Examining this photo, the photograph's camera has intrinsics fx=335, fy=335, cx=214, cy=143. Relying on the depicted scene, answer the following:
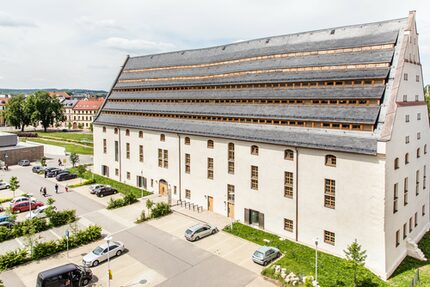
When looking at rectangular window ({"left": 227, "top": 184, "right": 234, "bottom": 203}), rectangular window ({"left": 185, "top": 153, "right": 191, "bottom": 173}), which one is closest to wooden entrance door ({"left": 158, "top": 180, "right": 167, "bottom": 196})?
rectangular window ({"left": 185, "top": 153, "right": 191, "bottom": 173})

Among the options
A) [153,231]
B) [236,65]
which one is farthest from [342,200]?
[236,65]

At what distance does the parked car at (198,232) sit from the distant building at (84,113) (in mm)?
135514

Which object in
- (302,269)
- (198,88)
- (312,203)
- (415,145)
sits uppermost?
(198,88)

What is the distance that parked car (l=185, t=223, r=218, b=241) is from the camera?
3519 centimetres

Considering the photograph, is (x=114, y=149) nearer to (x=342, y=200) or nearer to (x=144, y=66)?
(x=144, y=66)

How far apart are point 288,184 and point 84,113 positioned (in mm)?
145898

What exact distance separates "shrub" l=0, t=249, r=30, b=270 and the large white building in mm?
21098

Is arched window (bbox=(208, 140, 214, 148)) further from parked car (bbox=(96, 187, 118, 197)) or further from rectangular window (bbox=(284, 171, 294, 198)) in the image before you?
parked car (bbox=(96, 187, 118, 197))

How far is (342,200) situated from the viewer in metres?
31.0

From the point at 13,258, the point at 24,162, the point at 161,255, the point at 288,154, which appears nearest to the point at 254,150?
the point at 288,154

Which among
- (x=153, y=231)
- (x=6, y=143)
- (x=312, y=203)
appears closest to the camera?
(x=312, y=203)

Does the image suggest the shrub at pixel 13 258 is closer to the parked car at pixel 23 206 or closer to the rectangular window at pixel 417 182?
the parked car at pixel 23 206

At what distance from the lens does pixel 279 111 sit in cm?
3772

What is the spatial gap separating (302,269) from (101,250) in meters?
18.4
